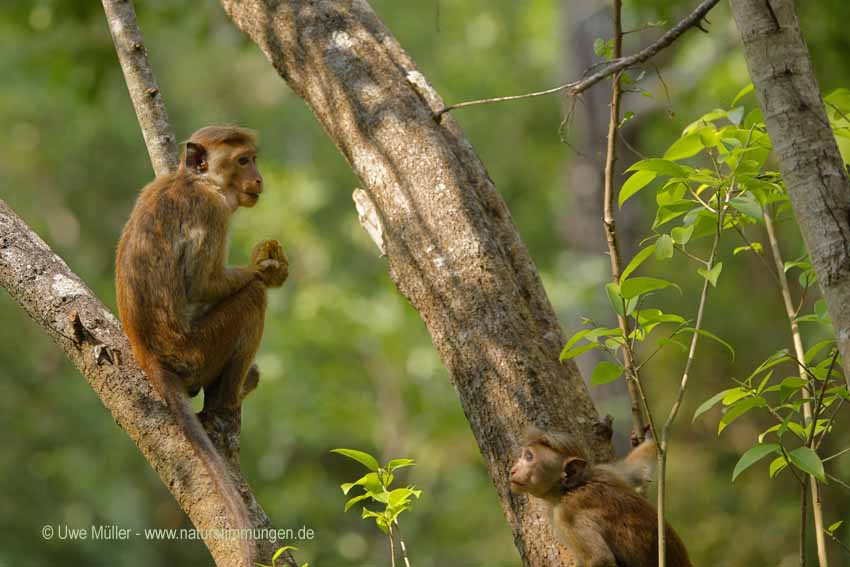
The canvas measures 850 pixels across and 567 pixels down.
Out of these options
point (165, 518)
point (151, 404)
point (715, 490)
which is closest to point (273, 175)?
point (165, 518)

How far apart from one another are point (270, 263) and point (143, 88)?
3.40 feet

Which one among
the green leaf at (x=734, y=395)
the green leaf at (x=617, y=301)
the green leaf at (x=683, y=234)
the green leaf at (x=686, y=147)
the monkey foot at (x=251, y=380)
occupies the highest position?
the monkey foot at (x=251, y=380)

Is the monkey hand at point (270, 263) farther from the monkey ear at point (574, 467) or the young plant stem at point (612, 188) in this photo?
the young plant stem at point (612, 188)

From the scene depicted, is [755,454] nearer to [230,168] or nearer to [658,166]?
[658,166]

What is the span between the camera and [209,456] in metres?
3.98

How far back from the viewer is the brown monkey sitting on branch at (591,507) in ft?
11.9

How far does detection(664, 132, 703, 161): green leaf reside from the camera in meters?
3.46

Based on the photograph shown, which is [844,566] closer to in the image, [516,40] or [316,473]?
[316,473]

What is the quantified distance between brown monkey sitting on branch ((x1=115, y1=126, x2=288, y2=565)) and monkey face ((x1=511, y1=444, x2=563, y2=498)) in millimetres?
1620

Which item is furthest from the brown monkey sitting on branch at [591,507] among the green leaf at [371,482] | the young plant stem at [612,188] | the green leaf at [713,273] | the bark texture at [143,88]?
the bark texture at [143,88]

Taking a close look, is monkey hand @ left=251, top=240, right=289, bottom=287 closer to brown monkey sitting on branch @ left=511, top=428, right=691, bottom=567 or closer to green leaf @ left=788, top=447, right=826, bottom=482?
brown monkey sitting on branch @ left=511, top=428, right=691, bottom=567

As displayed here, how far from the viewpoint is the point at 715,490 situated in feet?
54.3

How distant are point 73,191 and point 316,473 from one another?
37.3ft

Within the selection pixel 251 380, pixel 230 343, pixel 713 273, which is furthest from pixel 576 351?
pixel 251 380
